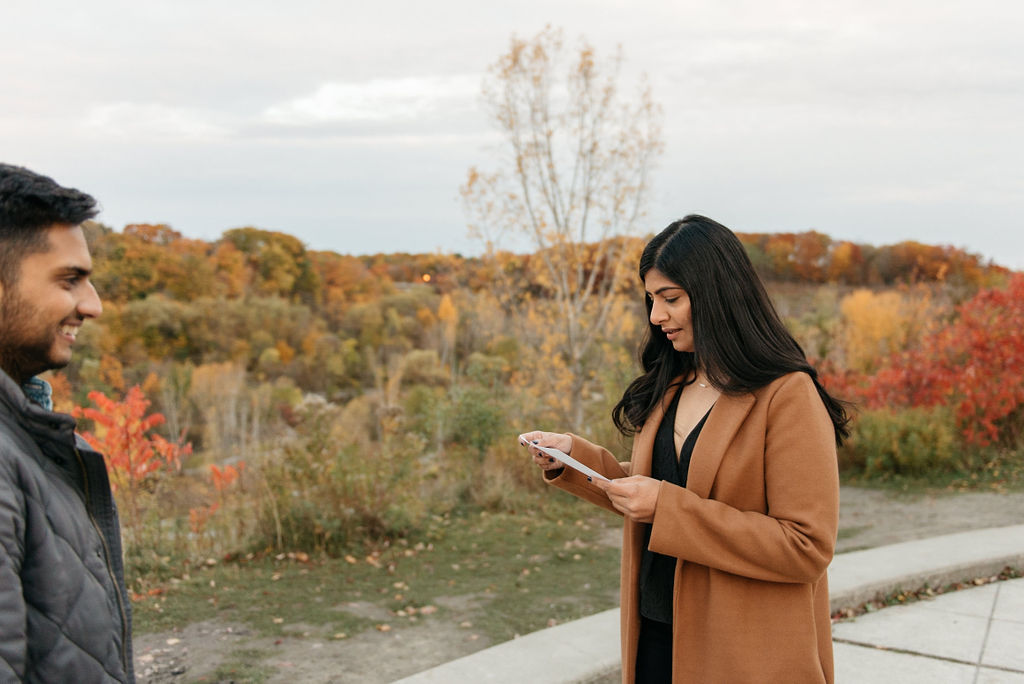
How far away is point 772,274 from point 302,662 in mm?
22301

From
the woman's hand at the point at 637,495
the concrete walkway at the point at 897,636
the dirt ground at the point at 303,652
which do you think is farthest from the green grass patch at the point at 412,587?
the woman's hand at the point at 637,495

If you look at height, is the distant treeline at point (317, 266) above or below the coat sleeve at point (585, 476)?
above

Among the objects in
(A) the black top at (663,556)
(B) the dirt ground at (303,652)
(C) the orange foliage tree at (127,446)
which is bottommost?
(B) the dirt ground at (303,652)

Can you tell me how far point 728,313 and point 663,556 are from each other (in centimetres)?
68

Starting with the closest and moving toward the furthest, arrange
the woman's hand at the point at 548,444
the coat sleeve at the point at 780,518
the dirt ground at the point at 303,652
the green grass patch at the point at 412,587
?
the coat sleeve at the point at 780,518 → the woman's hand at the point at 548,444 → the dirt ground at the point at 303,652 → the green grass patch at the point at 412,587

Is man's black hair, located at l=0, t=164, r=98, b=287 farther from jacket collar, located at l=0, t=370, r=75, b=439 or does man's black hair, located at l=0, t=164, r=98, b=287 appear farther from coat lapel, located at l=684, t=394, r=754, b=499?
coat lapel, located at l=684, t=394, r=754, b=499

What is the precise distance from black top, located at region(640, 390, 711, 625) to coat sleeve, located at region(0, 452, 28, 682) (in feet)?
4.96

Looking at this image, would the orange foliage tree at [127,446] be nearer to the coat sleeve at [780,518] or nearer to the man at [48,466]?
the man at [48,466]

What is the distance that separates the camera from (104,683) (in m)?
1.39

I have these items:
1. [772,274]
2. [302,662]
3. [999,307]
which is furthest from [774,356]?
[772,274]

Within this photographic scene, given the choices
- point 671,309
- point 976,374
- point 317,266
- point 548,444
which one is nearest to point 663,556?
point 548,444

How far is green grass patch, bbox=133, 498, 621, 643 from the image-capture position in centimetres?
476

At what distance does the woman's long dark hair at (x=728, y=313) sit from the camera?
2.11 metres

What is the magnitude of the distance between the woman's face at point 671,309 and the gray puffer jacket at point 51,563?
1400 mm
